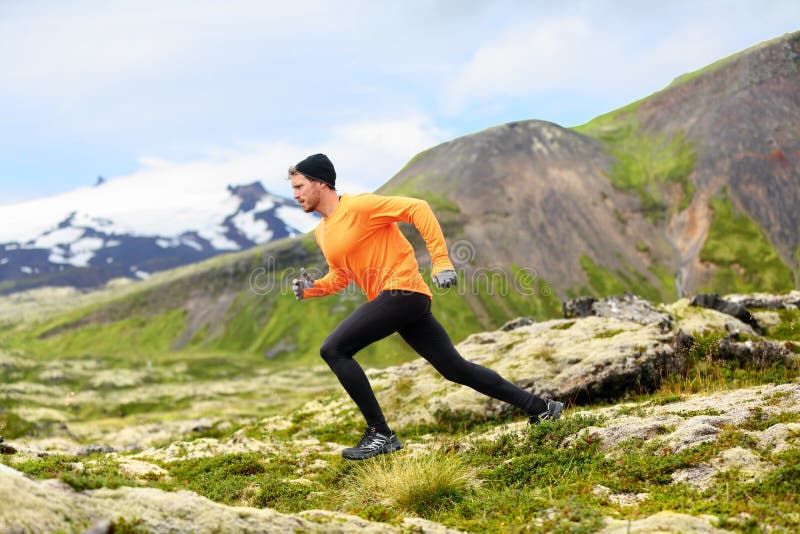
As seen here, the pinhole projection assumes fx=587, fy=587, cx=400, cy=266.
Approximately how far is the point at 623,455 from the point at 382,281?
4042 millimetres

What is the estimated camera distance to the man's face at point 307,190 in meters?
8.88

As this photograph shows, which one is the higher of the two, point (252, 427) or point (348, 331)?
point (348, 331)

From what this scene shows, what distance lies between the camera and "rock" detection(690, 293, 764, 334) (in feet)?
58.6

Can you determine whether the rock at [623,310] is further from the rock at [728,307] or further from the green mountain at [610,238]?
the green mountain at [610,238]

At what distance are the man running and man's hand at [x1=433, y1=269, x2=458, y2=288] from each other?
0.29m

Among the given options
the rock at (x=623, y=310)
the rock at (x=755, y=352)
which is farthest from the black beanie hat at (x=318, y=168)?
the rock at (x=623, y=310)

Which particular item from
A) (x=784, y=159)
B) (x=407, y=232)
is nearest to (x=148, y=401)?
(x=407, y=232)

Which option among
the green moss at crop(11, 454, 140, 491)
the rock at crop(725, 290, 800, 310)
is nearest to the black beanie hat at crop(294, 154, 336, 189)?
the green moss at crop(11, 454, 140, 491)

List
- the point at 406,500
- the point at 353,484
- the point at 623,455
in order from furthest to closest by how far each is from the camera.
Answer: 1. the point at 353,484
2. the point at 623,455
3. the point at 406,500

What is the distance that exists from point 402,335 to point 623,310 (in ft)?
46.4

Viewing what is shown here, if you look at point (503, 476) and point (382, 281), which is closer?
point (503, 476)

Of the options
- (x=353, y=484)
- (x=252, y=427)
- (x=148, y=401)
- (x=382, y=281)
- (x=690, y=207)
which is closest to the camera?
(x=353, y=484)

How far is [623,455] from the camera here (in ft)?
25.1

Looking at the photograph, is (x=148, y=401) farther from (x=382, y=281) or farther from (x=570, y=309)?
(x=382, y=281)
